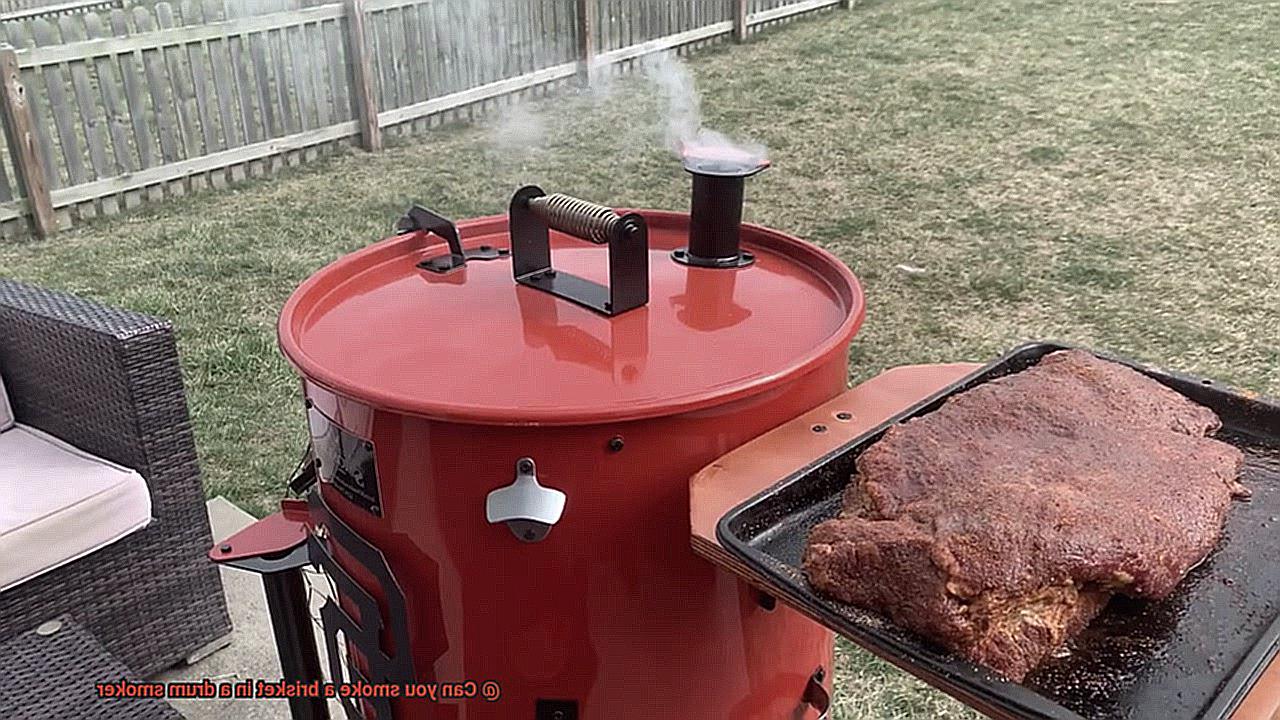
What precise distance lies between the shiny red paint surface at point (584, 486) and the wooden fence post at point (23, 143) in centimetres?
417

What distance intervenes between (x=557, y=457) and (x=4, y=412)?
64.6 inches

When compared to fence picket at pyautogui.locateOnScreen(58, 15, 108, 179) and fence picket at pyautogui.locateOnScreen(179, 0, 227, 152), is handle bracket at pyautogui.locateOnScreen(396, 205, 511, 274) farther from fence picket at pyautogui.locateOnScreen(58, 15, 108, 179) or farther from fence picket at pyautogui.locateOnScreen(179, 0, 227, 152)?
fence picket at pyautogui.locateOnScreen(179, 0, 227, 152)

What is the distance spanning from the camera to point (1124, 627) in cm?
110

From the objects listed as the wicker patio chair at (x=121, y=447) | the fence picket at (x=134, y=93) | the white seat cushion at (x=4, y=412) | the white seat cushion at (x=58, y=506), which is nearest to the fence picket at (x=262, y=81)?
the fence picket at (x=134, y=93)

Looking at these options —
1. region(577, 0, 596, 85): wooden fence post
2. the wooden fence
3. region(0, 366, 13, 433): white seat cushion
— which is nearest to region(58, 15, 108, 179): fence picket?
the wooden fence

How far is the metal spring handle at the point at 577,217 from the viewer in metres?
1.48

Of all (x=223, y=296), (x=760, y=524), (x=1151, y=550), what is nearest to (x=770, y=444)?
(x=760, y=524)

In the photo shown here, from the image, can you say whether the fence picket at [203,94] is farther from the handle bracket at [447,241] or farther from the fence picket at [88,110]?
the handle bracket at [447,241]

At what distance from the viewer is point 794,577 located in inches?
45.3

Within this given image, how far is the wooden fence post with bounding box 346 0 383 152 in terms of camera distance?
20.0 ft

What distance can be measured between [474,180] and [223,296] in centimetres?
179

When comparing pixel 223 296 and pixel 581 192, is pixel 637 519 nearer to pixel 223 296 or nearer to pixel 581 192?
pixel 223 296

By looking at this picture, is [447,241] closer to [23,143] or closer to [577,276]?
[577,276]

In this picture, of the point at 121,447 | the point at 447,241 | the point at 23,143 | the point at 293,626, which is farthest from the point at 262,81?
the point at 293,626
